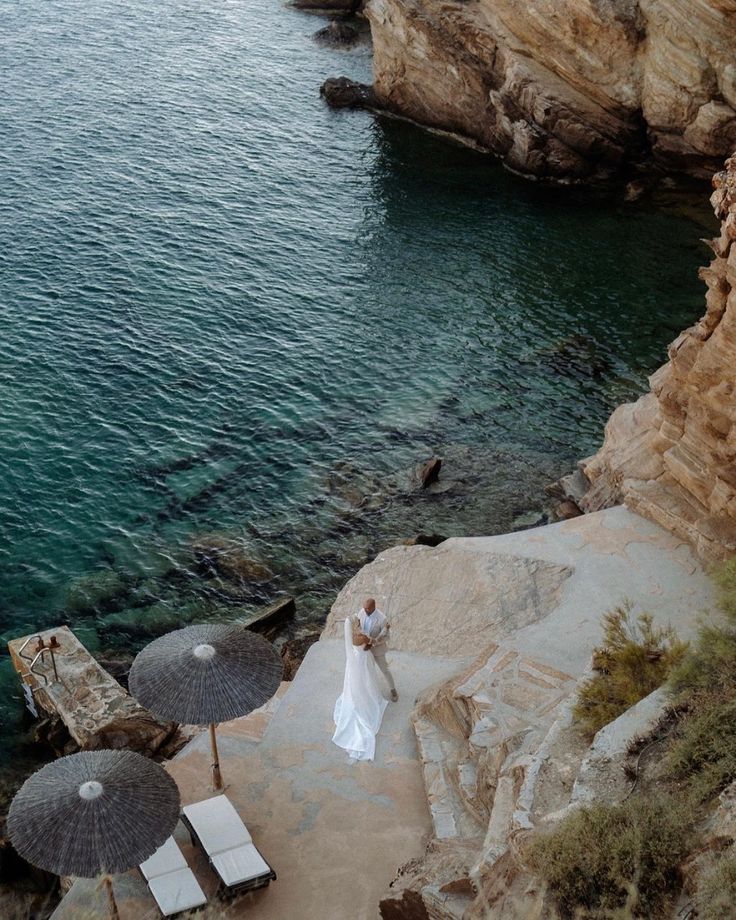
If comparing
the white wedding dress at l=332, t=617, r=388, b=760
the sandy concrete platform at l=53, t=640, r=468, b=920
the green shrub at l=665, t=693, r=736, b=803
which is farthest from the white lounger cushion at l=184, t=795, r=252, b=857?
the green shrub at l=665, t=693, r=736, b=803

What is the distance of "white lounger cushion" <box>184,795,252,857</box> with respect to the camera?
14.7m

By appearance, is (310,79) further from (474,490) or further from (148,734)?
(148,734)

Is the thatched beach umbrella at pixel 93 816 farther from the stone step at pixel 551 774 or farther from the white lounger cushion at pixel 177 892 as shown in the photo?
the stone step at pixel 551 774

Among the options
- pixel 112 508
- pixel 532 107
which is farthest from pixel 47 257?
pixel 532 107

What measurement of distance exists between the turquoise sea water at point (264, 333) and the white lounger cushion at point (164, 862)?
7772 mm

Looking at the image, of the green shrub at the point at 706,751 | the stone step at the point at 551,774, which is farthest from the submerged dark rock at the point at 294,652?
the green shrub at the point at 706,751

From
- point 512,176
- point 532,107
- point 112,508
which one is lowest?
point 112,508

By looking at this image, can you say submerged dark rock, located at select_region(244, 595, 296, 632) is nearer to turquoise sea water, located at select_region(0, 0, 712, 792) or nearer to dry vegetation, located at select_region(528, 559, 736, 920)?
turquoise sea water, located at select_region(0, 0, 712, 792)

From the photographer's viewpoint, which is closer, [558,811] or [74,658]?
[558,811]

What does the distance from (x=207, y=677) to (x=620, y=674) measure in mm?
6234

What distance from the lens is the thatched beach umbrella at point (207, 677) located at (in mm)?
15656

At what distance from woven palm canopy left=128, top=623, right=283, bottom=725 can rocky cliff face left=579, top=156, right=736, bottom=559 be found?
9.11 m

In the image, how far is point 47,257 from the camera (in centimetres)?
3909

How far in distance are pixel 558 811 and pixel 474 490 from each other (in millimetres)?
17588
